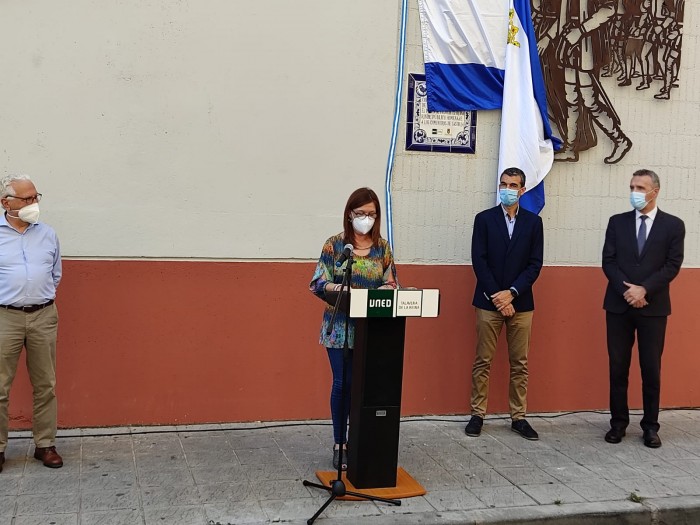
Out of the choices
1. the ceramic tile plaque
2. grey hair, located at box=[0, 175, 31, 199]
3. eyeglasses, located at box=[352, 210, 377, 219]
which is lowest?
eyeglasses, located at box=[352, 210, 377, 219]

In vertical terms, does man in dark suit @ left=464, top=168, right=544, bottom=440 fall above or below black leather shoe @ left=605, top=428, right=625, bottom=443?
above

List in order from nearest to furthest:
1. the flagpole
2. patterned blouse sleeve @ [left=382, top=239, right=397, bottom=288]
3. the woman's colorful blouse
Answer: the woman's colorful blouse → patterned blouse sleeve @ [left=382, top=239, right=397, bottom=288] → the flagpole

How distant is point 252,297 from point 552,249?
2.71m

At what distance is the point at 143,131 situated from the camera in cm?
630

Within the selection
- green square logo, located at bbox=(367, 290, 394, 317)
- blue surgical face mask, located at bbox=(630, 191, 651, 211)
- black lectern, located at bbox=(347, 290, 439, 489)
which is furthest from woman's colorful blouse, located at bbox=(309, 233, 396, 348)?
blue surgical face mask, located at bbox=(630, 191, 651, 211)

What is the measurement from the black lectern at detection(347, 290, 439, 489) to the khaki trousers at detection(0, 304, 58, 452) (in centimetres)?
206

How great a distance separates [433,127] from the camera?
274 inches

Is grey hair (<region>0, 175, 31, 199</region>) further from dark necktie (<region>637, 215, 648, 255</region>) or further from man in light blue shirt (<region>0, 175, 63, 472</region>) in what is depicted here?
dark necktie (<region>637, 215, 648, 255</region>)

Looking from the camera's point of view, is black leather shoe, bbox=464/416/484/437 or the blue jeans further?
black leather shoe, bbox=464/416/484/437

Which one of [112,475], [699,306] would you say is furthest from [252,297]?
[699,306]

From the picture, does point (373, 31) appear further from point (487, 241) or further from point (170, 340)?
point (170, 340)

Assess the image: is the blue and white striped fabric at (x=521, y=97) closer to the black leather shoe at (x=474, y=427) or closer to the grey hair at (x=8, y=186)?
the black leather shoe at (x=474, y=427)

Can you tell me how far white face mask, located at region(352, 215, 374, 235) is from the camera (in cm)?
534

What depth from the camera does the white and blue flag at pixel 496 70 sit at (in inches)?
272
